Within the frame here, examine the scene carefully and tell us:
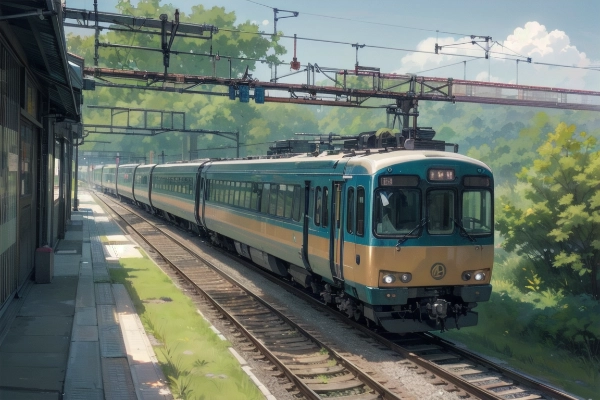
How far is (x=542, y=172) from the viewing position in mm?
19594

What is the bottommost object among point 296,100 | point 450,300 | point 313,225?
point 450,300

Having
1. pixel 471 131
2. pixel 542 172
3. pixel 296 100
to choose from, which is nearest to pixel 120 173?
pixel 296 100

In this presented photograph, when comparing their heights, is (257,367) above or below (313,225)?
below

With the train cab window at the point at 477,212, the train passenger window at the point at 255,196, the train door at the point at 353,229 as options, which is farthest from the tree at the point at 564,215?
the train door at the point at 353,229

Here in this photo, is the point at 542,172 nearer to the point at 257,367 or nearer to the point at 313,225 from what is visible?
the point at 313,225

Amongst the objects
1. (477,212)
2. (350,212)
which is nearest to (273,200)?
(350,212)

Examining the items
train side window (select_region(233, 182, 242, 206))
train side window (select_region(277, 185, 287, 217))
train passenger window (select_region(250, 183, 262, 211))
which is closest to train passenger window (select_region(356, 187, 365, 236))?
train side window (select_region(277, 185, 287, 217))

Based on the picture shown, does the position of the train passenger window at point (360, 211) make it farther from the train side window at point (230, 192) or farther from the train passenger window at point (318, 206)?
the train side window at point (230, 192)

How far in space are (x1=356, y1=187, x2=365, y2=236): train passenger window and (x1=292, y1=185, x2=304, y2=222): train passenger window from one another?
2825mm

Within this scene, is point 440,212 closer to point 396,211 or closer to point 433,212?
point 433,212

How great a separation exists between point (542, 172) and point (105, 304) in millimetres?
12942

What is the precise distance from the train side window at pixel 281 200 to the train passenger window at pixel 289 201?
19 centimetres

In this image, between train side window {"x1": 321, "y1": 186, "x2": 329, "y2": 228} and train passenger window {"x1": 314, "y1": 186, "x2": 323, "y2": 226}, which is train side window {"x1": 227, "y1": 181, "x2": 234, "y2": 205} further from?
train side window {"x1": 321, "y1": 186, "x2": 329, "y2": 228}

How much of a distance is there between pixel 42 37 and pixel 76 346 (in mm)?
4631
